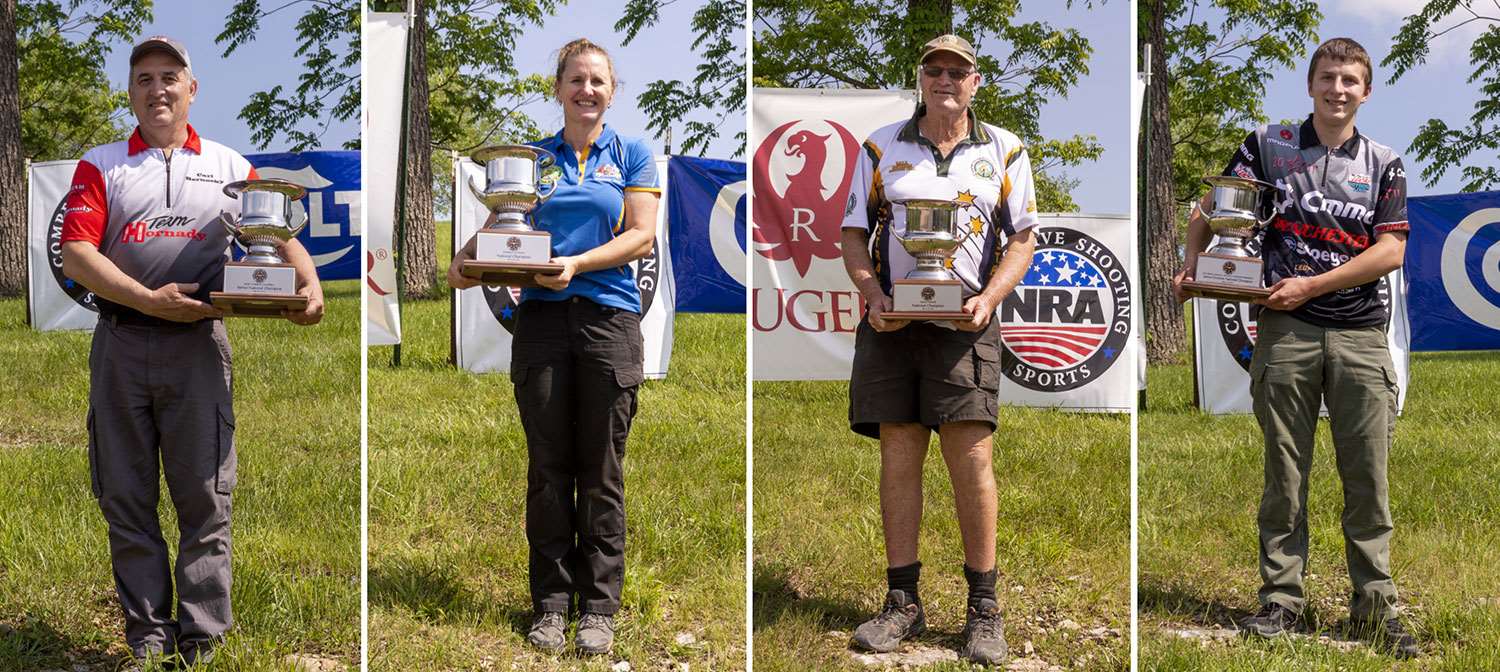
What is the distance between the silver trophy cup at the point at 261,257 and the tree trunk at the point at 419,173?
1072 mm

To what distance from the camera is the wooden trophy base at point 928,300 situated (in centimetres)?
273

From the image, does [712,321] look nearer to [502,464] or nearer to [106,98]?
[502,464]

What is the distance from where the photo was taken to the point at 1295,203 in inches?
125

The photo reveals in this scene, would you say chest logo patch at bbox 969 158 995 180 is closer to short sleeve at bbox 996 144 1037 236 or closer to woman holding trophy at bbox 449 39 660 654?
short sleeve at bbox 996 144 1037 236

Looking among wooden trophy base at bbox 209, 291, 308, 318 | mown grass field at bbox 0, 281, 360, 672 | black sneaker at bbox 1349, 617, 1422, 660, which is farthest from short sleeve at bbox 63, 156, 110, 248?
black sneaker at bbox 1349, 617, 1422, 660

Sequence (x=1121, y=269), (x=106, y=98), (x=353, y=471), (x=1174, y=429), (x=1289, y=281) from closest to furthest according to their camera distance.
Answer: (x=1289, y=281), (x=353, y=471), (x=106, y=98), (x=1174, y=429), (x=1121, y=269)

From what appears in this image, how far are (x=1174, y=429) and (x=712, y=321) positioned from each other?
244cm

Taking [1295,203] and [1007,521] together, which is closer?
[1295,203]

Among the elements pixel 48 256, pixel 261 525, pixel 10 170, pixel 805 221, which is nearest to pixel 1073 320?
pixel 805 221

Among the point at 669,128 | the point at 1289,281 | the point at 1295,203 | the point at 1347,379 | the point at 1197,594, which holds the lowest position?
the point at 1197,594

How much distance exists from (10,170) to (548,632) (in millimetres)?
4710

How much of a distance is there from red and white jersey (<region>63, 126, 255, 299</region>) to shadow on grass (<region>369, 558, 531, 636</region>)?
1.03 meters

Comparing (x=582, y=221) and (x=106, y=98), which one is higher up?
(x=106, y=98)

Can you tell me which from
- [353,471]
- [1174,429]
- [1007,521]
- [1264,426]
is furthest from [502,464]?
[1174,429]
